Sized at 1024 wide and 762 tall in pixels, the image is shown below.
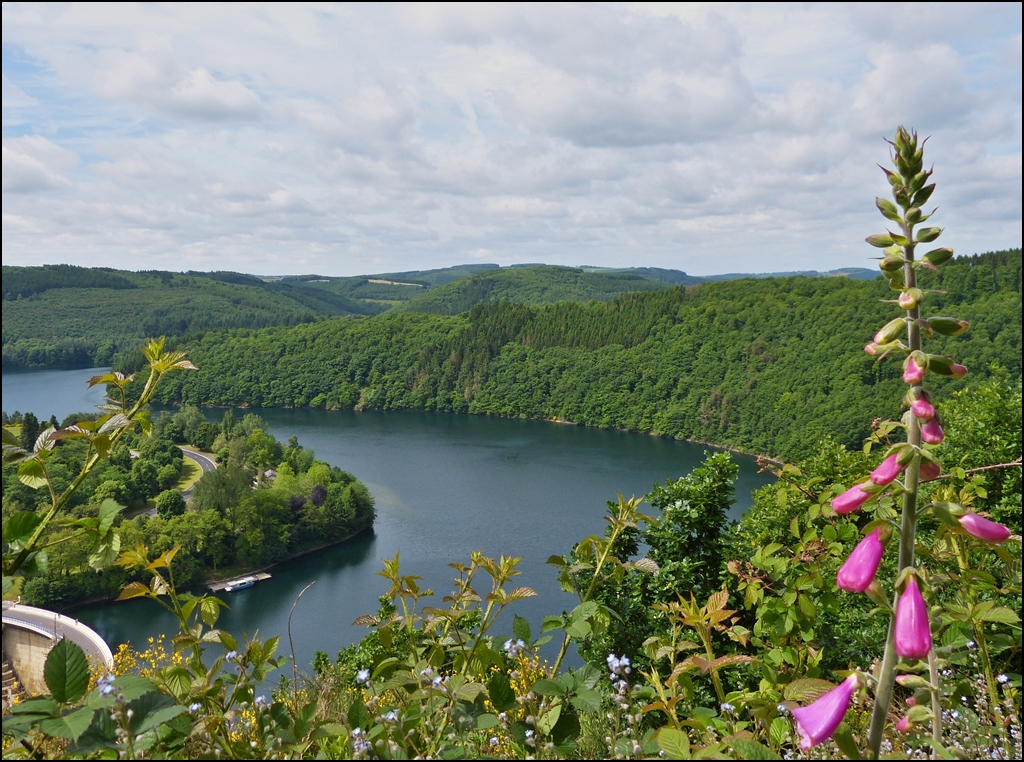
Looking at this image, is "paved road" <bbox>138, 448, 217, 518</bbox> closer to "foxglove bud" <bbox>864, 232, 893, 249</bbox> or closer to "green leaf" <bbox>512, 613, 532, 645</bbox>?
"green leaf" <bbox>512, 613, 532, 645</bbox>

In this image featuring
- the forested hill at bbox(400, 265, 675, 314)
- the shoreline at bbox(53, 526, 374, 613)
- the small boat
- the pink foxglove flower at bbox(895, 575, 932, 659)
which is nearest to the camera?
the pink foxglove flower at bbox(895, 575, 932, 659)

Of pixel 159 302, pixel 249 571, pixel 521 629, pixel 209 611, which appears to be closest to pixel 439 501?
pixel 249 571

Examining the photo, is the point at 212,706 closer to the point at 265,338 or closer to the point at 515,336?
the point at 515,336

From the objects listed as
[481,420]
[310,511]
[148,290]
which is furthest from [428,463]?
[148,290]

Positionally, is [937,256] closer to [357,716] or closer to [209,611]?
[357,716]

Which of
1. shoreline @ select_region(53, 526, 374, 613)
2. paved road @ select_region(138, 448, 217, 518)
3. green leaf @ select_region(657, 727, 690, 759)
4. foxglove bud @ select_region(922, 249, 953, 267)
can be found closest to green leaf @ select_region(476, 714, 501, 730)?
green leaf @ select_region(657, 727, 690, 759)

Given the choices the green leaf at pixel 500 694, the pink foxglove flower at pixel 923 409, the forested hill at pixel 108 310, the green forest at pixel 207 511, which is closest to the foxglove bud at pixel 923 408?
the pink foxglove flower at pixel 923 409

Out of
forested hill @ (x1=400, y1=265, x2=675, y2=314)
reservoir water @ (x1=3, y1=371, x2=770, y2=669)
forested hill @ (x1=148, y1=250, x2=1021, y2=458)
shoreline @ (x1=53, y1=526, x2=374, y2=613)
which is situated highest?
forested hill @ (x1=400, y1=265, x2=675, y2=314)
